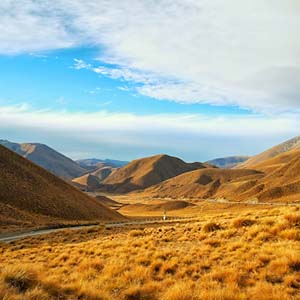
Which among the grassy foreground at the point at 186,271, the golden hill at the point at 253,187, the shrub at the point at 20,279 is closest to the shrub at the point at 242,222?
the grassy foreground at the point at 186,271

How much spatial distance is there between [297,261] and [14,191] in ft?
194

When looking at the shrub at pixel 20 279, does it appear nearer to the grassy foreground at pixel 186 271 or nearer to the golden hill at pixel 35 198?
the grassy foreground at pixel 186 271

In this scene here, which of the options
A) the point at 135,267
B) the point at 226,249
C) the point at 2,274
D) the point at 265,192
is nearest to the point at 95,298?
the point at 2,274

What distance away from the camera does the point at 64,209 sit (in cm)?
6444

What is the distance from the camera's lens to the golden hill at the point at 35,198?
5488 centimetres

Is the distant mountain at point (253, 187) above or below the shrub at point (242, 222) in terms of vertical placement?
below

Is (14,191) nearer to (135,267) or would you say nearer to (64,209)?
(64,209)

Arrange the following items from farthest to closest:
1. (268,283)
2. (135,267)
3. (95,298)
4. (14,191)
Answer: (14,191) → (135,267) → (268,283) → (95,298)

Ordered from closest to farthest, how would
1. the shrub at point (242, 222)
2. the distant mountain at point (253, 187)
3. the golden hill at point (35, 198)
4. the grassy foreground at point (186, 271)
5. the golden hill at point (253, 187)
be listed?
the grassy foreground at point (186, 271), the shrub at point (242, 222), the golden hill at point (35, 198), the distant mountain at point (253, 187), the golden hill at point (253, 187)

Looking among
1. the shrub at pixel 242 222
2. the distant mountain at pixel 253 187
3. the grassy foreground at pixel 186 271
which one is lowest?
the distant mountain at pixel 253 187

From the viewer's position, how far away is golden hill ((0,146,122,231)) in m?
54.9

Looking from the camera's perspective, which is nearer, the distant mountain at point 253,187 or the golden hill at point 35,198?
the golden hill at point 35,198

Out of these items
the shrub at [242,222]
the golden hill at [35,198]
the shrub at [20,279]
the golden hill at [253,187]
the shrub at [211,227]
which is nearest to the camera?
the shrub at [20,279]

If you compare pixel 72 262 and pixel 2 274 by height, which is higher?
pixel 2 274
